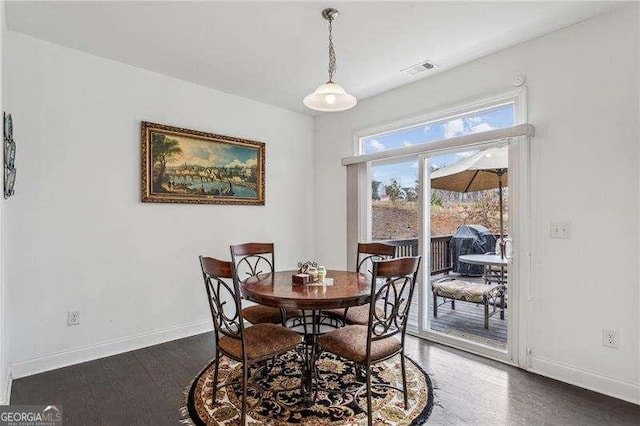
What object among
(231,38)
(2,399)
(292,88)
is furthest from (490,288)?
(2,399)

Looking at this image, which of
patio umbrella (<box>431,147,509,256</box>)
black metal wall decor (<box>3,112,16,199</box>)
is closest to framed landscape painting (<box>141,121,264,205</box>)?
black metal wall decor (<box>3,112,16,199</box>)

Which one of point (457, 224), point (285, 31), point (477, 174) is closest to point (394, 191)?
point (457, 224)

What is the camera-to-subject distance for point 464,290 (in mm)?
3324

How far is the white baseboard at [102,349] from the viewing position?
2.63 meters

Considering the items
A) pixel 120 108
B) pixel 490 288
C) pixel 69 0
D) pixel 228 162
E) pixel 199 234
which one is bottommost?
pixel 490 288

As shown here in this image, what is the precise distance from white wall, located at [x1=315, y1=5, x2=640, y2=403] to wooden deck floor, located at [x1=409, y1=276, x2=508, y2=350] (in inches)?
18.5

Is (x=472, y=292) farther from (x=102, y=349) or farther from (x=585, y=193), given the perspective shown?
(x=102, y=349)

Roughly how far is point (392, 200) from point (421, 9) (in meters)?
1.97

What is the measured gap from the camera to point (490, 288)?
10.8ft

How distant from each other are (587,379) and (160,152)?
3977mm

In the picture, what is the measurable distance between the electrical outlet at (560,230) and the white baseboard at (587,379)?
3.12 feet

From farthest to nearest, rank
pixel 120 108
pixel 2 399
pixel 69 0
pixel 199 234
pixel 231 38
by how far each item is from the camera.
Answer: pixel 199 234 < pixel 120 108 < pixel 231 38 < pixel 69 0 < pixel 2 399

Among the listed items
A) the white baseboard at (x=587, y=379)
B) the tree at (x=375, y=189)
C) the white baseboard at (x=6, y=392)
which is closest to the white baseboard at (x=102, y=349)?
the white baseboard at (x=6, y=392)

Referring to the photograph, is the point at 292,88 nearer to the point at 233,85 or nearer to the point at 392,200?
the point at 233,85
